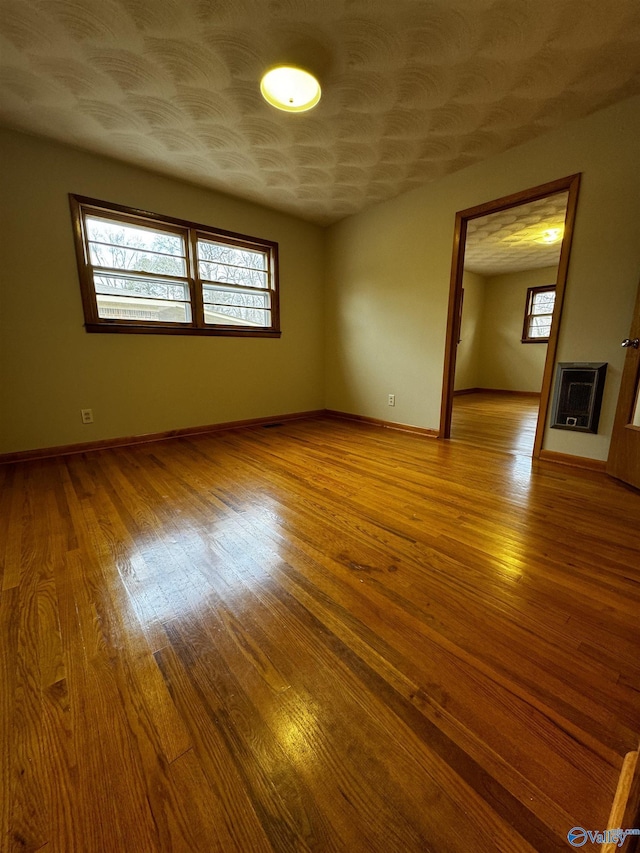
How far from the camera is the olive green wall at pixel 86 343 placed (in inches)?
94.9

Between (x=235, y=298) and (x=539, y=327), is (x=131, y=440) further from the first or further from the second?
(x=539, y=327)

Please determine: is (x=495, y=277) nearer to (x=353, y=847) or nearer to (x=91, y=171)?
(x=91, y=171)

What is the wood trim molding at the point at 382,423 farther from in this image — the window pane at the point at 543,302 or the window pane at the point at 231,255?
the window pane at the point at 543,302

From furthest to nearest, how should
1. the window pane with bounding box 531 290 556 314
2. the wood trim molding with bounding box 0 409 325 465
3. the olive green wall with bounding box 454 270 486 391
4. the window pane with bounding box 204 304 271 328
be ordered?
the olive green wall with bounding box 454 270 486 391 < the window pane with bounding box 531 290 556 314 < the window pane with bounding box 204 304 271 328 < the wood trim molding with bounding box 0 409 325 465

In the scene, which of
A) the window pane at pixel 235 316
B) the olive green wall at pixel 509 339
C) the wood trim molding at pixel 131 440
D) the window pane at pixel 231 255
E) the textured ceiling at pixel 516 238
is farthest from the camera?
the olive green wall at pixel 509 339

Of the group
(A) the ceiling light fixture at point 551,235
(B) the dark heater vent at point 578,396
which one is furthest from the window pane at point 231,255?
(A) the ceiling light fixture at point 551,235

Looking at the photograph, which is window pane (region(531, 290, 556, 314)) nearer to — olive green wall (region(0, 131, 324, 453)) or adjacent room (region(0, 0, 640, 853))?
adjacent room (region(0, 0, 640, 853))

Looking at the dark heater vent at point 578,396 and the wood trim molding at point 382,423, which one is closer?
the dark heater vent at point 578,396

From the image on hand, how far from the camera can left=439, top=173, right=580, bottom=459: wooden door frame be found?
229cm

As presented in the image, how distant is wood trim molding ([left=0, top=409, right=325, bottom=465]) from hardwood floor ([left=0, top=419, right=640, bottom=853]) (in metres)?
1.09

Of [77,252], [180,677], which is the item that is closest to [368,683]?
[180,677]

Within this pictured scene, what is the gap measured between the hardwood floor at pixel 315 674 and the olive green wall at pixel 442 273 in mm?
1313

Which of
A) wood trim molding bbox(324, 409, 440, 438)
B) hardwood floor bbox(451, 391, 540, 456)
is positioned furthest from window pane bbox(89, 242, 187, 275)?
hardwood floor bbox(451, 391, 540, 456)

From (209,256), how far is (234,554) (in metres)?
3.09
